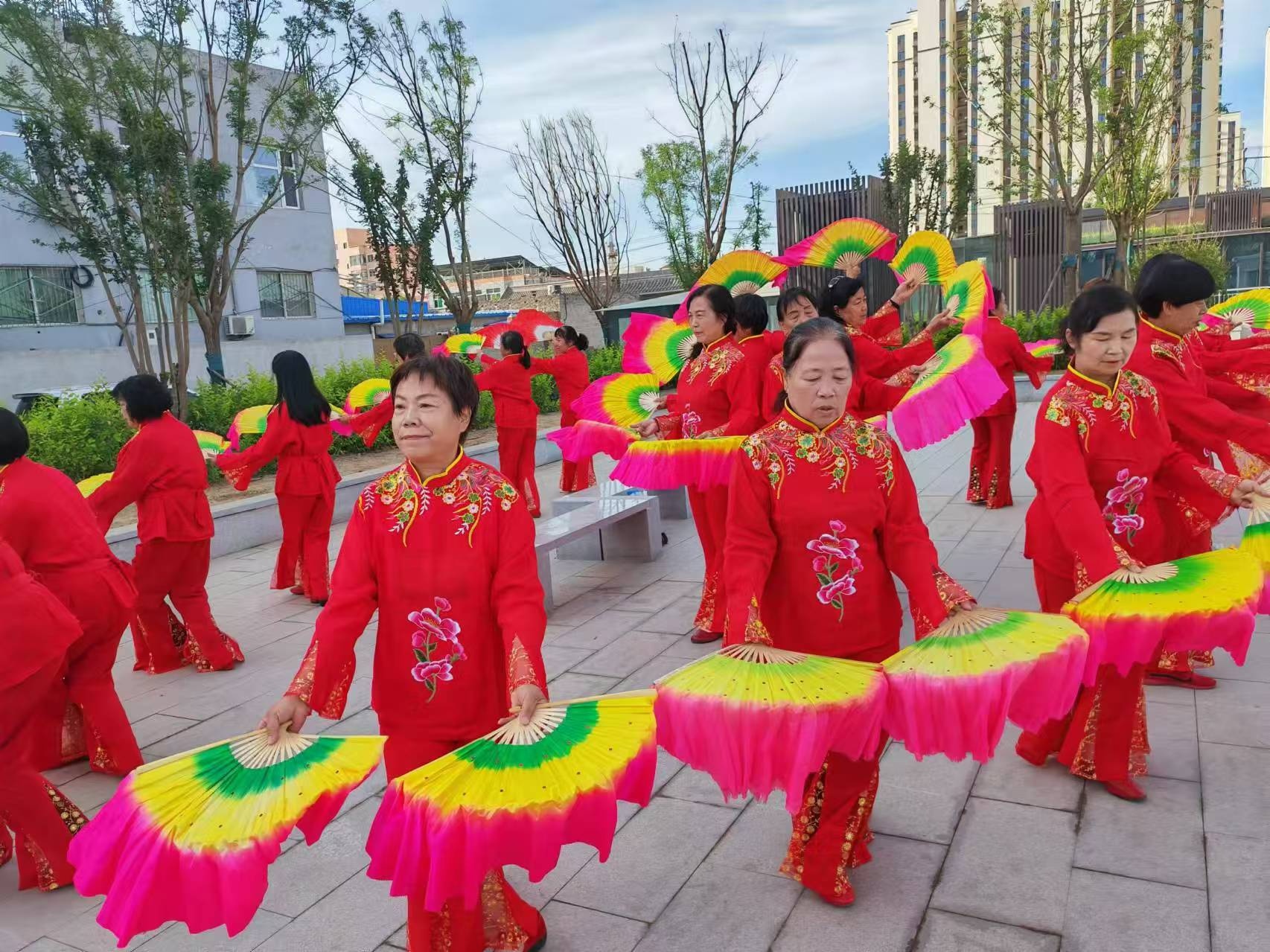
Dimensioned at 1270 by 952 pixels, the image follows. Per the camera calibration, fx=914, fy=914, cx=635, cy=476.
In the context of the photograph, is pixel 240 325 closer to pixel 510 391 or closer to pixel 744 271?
pixel 510 391

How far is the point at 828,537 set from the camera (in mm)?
2381

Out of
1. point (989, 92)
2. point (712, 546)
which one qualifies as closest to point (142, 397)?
point (712, 546)

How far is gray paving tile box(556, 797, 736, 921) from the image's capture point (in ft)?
8.65

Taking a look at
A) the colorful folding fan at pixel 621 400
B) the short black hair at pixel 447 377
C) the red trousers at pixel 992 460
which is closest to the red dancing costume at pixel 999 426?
the red trousers at pixel 992 460

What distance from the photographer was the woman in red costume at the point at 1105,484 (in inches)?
109

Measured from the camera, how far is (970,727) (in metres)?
1.98

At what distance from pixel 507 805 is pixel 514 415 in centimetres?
650

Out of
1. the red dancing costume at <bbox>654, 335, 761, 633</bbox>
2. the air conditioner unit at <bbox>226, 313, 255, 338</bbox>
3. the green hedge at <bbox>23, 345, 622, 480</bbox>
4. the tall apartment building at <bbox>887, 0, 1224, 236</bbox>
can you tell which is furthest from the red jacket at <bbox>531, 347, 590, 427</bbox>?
the air conditioner unit at <bbox>226, 313, 255, 338</bbox>

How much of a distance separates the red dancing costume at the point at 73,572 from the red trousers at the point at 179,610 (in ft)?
3.87

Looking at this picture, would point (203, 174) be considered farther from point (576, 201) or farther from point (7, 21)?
point (576, 201)

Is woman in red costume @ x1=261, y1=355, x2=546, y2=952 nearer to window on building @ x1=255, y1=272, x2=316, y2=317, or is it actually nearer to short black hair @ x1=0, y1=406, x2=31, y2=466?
short black hair @ x1=0, y1=406, x2=31, y2=466

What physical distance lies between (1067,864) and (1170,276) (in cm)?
213

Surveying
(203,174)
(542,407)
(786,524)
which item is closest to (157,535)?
(786,524)

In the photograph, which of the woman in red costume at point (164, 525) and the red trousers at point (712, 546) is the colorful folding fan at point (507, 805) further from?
the woman in red costume at point (164, 525)
